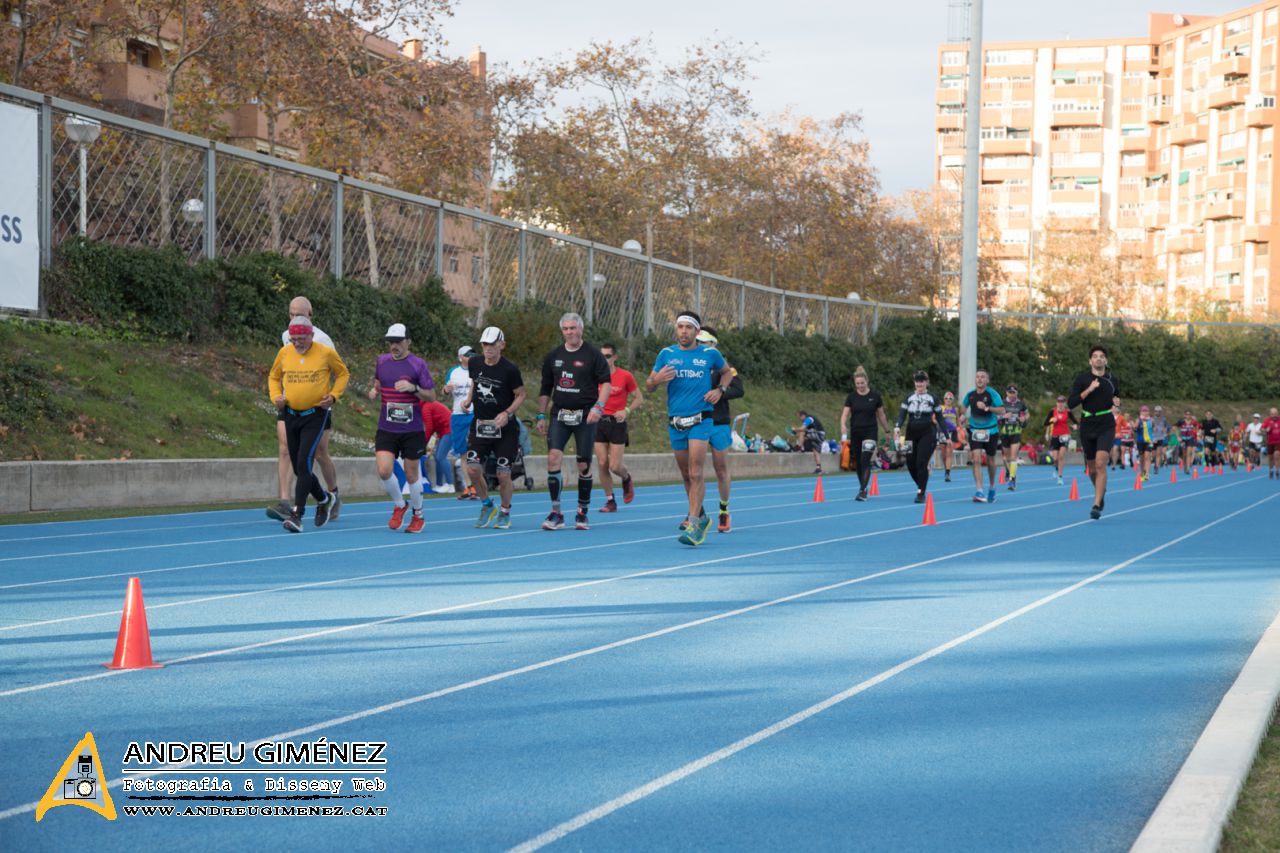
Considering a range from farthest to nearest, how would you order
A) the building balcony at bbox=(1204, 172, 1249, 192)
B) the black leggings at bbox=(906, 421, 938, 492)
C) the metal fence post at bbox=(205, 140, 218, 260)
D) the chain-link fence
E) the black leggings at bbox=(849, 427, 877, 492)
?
the building balcony at bbox=(1204, 172, 1249, 192), the metal fence post at bbox=(205, 140, 218, 260), the black leggings at bbox=(849, 427, 877, 492), the black leggings at bbox=(906, 421, 938, 492), the chain-link fence

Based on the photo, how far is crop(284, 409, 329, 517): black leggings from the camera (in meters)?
15.0

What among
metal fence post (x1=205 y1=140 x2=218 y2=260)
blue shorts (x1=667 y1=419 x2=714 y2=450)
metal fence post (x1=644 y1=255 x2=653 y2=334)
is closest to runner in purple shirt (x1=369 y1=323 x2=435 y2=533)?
blue shorts (x1=667 y1=419 x2=714 y2=450)

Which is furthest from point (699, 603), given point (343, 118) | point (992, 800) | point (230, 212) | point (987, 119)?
point (987, 119)

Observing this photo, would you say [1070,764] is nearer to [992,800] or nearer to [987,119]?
[992,800]

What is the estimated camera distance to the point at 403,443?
51.6 ft

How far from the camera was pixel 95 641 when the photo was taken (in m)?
8.27

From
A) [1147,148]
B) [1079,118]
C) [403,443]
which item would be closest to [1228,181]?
[1147,148]

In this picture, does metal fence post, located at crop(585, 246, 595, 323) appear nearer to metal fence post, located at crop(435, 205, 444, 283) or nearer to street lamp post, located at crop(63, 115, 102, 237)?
metal fence post, located at crop(435, 205, 444, 283)

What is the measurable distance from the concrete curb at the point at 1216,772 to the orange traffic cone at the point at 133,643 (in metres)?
4.67

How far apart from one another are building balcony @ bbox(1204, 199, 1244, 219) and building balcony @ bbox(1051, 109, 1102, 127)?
52.1 feet

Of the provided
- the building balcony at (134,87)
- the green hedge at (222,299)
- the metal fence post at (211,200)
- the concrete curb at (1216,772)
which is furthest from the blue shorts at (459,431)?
the building balcony at (134,87)

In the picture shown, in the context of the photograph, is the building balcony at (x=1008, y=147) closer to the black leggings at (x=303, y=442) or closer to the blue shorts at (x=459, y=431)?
the blue shorts at (x=459, y=431)

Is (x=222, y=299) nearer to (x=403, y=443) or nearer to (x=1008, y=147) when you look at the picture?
(x=403, y=443)

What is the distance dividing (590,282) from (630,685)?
31045 millimetres
